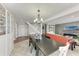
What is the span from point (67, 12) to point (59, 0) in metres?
2.89

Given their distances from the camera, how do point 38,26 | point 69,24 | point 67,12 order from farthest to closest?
1. point 69,24
2. point 38,26
3. point 67,12

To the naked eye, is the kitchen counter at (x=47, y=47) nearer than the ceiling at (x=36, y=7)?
Yes

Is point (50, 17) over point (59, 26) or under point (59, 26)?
over

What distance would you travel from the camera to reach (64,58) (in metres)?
1.27

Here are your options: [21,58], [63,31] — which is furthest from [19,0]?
[63,31]

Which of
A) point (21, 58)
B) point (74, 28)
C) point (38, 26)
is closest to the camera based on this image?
point (21, 58)

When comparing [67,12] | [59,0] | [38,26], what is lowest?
[38,26]

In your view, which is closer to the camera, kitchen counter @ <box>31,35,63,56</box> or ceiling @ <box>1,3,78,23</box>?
kitchen counter @ <box>31,35,63,56</box>

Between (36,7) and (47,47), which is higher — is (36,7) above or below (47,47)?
above

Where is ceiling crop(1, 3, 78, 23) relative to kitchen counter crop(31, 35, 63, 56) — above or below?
above

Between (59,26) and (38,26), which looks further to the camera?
(59,26)

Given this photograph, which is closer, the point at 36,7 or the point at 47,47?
the point at 47,47

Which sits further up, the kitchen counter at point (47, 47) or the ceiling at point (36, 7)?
the ceiling at point (36, 7)

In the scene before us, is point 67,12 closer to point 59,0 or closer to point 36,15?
point 36,15
